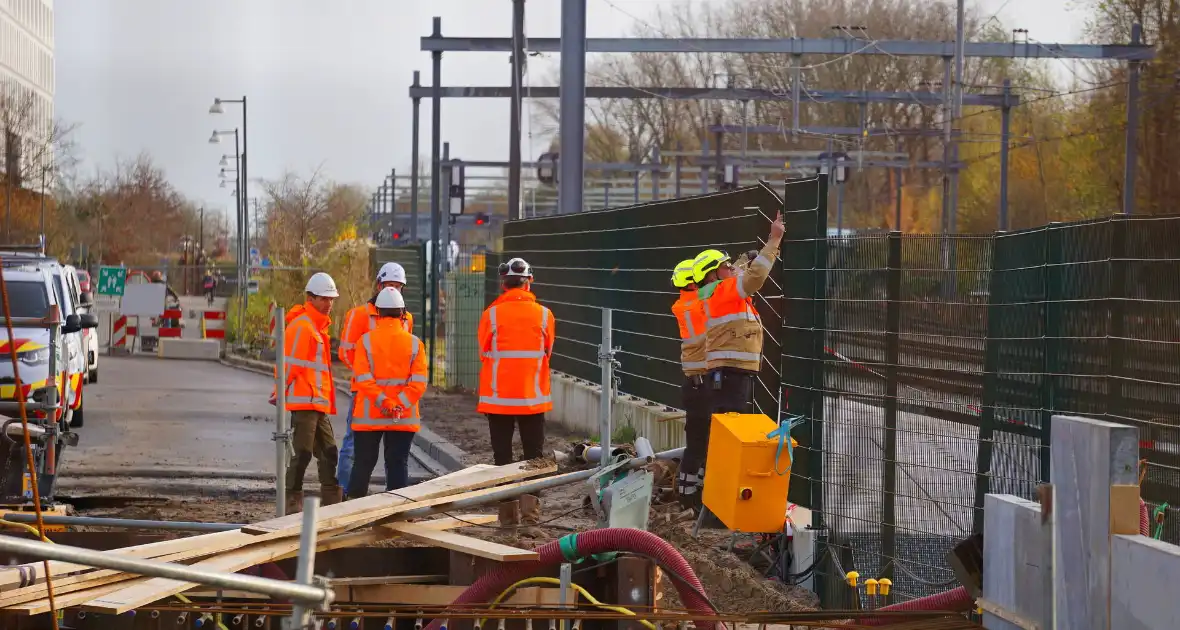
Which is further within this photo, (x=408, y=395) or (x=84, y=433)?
(x=84, y=433)

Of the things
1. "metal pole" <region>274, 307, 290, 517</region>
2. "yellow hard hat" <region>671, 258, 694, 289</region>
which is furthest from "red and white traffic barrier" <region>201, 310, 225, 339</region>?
"metal pole" <region>274, 307, 290, 517</region>

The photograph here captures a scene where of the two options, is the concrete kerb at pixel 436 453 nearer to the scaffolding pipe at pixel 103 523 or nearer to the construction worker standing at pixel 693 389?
the construction worker standing at pixel 693 389

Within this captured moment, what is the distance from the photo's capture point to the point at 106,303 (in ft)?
125

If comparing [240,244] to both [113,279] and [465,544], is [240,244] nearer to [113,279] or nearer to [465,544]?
[113,279]

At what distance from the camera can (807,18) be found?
164 feet

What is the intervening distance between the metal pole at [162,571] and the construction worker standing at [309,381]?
27.4ft

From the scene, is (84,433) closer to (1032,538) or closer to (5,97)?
(1032,538)

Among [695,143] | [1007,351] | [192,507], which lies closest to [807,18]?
[695,143]

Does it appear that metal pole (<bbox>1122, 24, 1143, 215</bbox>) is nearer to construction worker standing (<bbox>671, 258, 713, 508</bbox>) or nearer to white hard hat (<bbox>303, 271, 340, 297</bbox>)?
construction worker standing (<bbox>671, 258, 713, 508</bbox>)

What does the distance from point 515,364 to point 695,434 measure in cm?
149

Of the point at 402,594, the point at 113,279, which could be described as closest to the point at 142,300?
the point at 113,279

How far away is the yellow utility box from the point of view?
29.2 ft

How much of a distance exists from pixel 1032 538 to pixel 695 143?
58.7 metres

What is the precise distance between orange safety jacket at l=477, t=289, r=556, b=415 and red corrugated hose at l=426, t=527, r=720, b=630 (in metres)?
5.03
